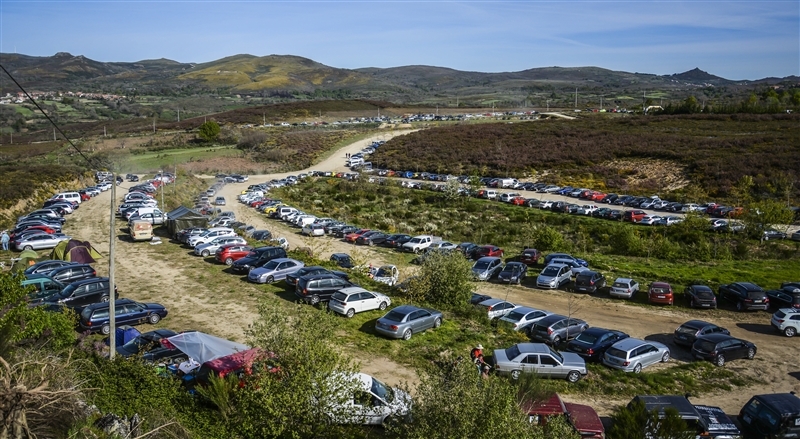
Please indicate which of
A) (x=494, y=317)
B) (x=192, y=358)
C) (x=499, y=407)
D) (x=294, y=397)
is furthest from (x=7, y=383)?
(x=494, y=317)

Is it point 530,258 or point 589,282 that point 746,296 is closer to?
point 589,282

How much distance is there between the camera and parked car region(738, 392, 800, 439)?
14.7 m

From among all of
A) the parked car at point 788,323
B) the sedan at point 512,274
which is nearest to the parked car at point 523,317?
the sedan at point 512,274

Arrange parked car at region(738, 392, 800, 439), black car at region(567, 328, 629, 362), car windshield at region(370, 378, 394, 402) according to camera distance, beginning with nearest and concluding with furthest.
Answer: car windshield at region(370, 378, 394, 402) < parked car at region(738, 392, 800, 439) < black car at region(567, 328, 629, 362)

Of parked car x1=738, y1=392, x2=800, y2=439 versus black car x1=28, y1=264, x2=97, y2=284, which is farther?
black car x1=28, y1=264, x2=97, y2=284

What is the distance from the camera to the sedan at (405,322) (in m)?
20.7

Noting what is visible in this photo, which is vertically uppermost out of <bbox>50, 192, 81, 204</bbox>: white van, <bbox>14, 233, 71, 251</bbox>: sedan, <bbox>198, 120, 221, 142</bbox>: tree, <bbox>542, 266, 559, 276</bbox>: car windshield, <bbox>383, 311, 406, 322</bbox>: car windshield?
<bbox>198, 120, 221, 142</bbox>: tree

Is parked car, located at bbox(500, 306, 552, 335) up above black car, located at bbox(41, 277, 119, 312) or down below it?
below

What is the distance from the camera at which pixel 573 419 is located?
43.0ft

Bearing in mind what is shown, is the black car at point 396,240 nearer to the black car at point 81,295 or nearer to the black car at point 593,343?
the black car at point 593,343

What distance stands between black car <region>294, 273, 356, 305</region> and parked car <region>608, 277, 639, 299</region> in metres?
13.7

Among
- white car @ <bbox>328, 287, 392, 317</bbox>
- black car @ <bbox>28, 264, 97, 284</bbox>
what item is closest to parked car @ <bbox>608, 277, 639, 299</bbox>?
white car @ <bbox>328, 287, 392, 317</bbox>

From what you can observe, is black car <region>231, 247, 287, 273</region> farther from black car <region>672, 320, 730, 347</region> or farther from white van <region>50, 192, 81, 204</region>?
white van <region>50, 192, 81, 204</region>

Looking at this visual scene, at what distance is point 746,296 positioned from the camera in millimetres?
26656
